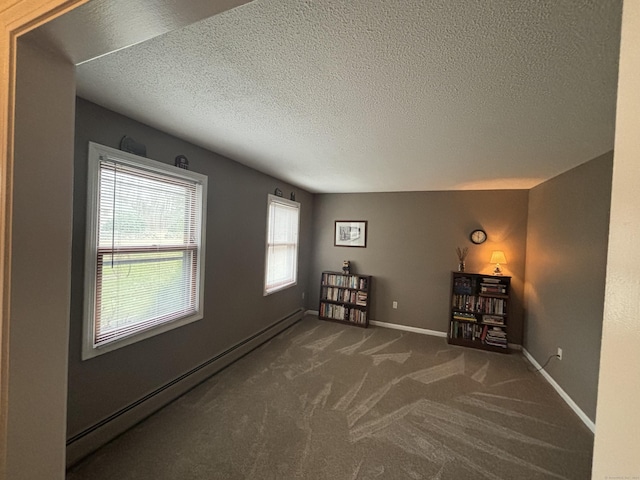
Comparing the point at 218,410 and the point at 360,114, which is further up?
the point at 360,114

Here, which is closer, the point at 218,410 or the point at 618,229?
the point at 618,229

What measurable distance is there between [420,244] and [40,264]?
437 centimetres

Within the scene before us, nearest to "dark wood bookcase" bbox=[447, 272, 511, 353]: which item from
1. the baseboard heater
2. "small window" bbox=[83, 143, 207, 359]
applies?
the baseboard heater

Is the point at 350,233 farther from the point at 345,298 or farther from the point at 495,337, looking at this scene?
the point at 495,337

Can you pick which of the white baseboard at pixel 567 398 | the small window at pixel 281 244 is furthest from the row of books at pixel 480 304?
the small window at pixel 281 244

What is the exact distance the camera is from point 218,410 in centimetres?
217

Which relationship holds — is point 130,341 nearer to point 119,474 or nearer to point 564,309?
point 119,474

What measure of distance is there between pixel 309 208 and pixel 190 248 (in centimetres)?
272

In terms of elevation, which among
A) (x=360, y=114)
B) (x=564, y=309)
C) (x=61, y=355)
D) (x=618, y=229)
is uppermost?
(x=360, y=114)

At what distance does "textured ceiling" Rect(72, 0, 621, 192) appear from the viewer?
3.14 ft

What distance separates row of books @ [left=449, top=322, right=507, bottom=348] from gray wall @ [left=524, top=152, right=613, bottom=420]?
32cm

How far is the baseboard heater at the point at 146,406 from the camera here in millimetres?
1686

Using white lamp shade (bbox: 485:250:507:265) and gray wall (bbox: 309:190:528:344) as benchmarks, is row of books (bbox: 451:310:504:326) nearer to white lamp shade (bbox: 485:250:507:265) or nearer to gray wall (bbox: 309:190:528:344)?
gray wall (bbox: 309:190:528:344)

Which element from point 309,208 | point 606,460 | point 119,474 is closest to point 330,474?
point 119,474
